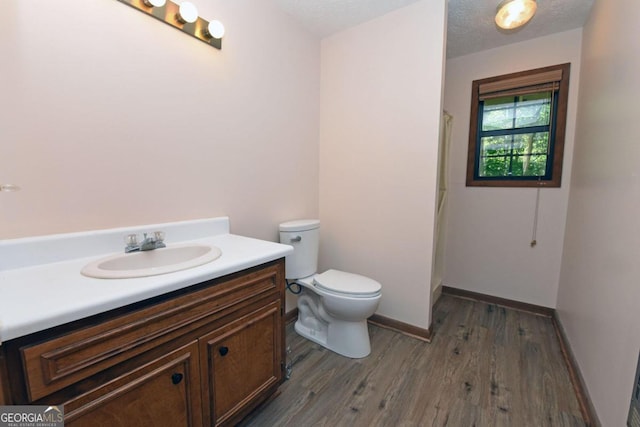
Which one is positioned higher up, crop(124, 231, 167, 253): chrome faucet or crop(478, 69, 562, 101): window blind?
crop(478, 69, 562, 101): window blind

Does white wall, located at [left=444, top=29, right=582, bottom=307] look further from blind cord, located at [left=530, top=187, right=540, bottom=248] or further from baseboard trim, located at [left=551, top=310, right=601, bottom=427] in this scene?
baseboard trim, located at [left=551, top=310, right=601, bottom=427]

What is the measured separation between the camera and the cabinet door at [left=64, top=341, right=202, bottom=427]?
737 mm

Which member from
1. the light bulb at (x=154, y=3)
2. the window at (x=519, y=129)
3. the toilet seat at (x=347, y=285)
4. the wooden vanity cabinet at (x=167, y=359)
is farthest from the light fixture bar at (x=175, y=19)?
the window at (x=519, y=129)

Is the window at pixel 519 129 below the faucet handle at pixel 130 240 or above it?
above

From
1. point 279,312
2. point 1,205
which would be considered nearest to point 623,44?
point 279,312

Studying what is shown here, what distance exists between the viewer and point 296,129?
6.83 ft

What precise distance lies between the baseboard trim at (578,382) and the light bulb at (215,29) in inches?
102

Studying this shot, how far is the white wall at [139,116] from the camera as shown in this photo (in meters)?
0.99

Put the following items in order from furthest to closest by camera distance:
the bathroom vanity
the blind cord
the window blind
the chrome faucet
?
the blind cord
the window blind
the chrome faucet
the bathroom vanity

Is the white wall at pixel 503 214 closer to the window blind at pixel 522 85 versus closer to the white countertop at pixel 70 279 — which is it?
the window blind at pixel 522 85

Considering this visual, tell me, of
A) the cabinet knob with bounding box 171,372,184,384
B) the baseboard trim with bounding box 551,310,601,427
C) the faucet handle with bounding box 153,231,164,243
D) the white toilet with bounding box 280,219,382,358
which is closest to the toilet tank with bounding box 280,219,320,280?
the white toilet with bounding box 280,219,382,358

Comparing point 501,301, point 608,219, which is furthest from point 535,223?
point 608,219

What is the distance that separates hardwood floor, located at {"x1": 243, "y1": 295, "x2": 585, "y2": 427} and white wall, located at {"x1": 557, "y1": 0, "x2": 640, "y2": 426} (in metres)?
0.21

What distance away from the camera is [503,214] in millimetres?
2447
